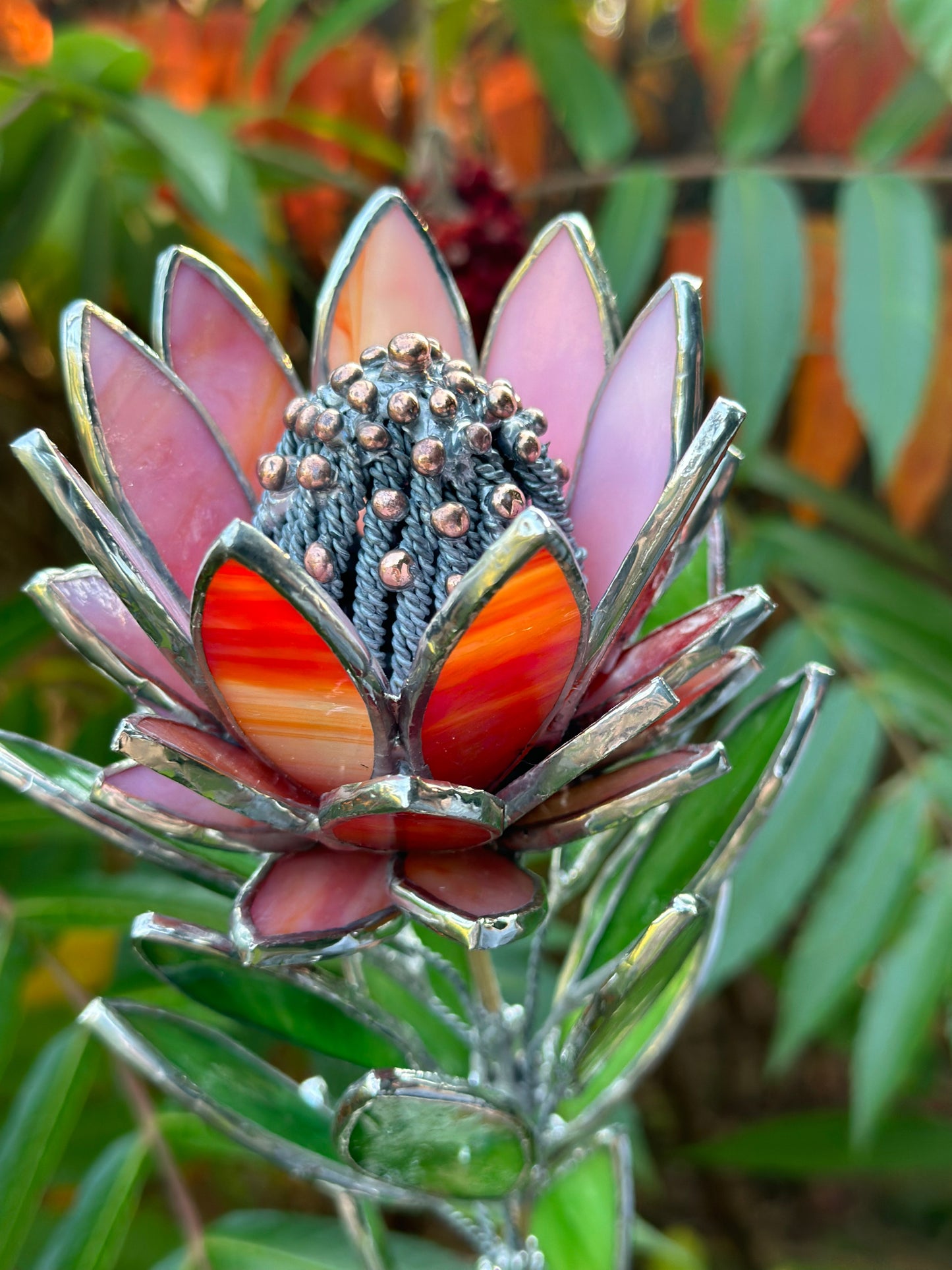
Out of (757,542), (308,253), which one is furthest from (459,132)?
(757,542)

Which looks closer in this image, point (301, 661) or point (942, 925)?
point (301, 661)

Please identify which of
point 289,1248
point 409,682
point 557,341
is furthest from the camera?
point 289,1248

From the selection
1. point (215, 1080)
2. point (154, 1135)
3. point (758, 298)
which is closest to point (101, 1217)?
point (154, 1135)

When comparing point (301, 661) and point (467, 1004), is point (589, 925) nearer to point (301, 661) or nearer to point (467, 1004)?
point (467, 1004)

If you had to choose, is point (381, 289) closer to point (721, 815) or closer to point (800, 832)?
point (721, 815)

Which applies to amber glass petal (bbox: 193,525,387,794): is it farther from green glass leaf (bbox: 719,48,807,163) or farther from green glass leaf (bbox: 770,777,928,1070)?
green glass leaf (bbox: 719,48,807,163)

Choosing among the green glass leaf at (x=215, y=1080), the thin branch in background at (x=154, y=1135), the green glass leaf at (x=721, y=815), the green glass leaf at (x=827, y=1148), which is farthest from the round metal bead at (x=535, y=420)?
the green glass leaf at (x=827, y=1148)
